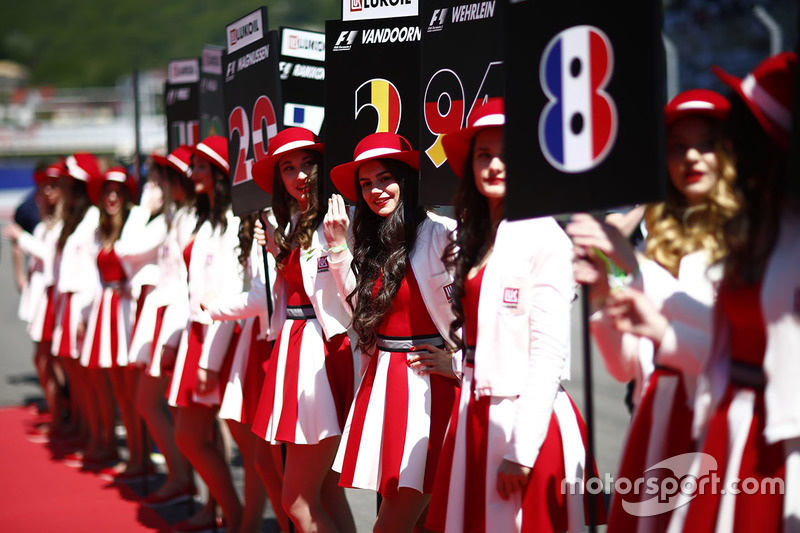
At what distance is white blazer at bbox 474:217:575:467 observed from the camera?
2.70 meters

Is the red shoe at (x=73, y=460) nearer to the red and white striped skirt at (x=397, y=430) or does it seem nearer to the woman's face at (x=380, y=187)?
the red and white striped skirt at (x=397, y=430)

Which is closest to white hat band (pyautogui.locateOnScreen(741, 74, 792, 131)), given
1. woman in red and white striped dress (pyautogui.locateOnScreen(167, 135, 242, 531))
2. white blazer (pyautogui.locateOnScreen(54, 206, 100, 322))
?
woman in red and white striped dress (pyautogui.locateOnScreen(167, 135, 242, 531))

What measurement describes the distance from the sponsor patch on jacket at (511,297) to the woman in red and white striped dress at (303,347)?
1.22m

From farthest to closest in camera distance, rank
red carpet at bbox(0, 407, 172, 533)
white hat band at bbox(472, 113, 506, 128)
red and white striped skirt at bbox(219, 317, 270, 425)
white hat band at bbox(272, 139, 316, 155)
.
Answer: red carpet at bbox(0, 407, 172, 533), red and white striped skirt at bbox(219, 317, 270, 425), white hat band at bbox(272, 139, 316, 155), white hat band at bbox(472, 113, 506, 128)

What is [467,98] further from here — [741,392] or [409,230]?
[741,392]

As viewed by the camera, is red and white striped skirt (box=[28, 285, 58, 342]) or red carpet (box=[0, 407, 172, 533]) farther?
red and white striped skirt (box=[28, 285, 58, 342])

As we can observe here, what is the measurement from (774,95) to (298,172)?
247 centimetres

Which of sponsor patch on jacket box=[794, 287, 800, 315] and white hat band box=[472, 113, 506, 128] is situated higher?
white hat band box=[472, 113, 506, 128]

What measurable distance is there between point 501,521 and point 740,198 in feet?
3.99

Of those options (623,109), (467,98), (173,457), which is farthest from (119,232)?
(623,109)

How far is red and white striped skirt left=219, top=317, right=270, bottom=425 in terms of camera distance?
4605mm

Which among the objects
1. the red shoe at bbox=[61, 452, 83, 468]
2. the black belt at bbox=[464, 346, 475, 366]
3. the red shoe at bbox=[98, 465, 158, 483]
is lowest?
the red shoe at bbox=[61, 452, 83, 468]

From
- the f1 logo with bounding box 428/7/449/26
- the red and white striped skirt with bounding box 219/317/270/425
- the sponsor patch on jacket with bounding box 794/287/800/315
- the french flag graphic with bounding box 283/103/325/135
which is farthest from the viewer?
the french flag graphic with bounding box 283/103/325/135

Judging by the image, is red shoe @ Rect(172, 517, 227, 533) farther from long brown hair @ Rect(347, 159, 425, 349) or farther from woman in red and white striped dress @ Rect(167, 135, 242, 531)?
long brown hair @ Rect(347, 159, 425, 349)
